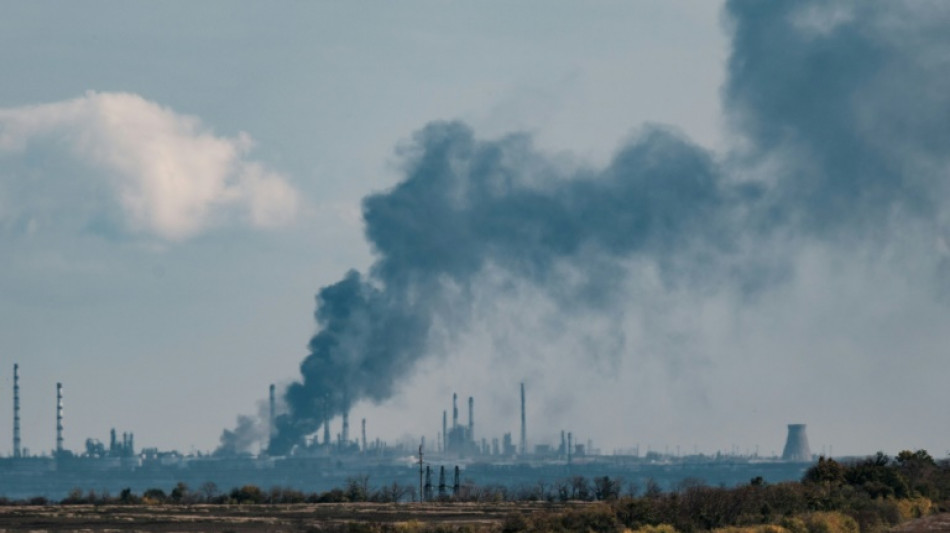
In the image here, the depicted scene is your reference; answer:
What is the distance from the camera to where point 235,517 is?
9475cm

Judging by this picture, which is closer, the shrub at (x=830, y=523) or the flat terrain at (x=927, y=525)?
the shrub at (x=830, y=523)

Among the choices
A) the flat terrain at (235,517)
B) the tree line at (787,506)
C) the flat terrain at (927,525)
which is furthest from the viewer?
the flat terrain at (235,517)

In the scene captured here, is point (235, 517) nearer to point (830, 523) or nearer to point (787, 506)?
point (787, 506)

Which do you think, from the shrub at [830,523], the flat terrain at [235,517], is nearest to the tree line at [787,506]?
the shrub at [830,523]

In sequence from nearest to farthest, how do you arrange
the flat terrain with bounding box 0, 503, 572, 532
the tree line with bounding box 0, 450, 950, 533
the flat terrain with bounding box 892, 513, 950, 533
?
1. the tree line with bounding box 0, 450, 950, 533
2. the flat terrain with bounding box 892, 513, 950, 533
3. the flat terrain with bounding box 0, 503, 572, 532

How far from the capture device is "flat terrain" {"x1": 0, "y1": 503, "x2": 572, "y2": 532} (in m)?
81.7

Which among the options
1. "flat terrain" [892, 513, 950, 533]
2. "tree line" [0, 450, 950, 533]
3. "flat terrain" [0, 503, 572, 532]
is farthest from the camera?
"flat terrain" [0, 503, 572, 532]

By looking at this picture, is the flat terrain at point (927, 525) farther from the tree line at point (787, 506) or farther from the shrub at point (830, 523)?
the shrub at point (830, 523)

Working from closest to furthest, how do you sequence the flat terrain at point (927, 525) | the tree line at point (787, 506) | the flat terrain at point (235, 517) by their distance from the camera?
the tree line at point (787, 506) < the flat terrain at point (927, 525) < the flat terrain at point (235, 517)

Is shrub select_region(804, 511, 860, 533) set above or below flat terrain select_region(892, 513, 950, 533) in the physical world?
above

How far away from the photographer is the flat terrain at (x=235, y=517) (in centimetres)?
8169

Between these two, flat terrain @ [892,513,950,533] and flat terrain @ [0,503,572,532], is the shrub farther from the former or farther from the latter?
flat terrain @ [0,503,572,532]

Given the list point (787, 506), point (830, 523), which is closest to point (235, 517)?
point (787, 506)

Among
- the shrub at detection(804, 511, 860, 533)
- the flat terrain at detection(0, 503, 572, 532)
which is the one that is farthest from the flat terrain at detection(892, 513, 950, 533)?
the flat terrain at detection(0, 503, 572, 532)
